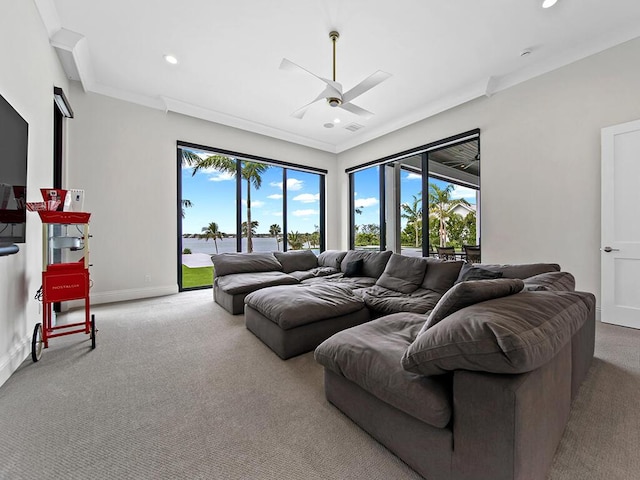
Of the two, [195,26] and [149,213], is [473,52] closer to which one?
[195,26]

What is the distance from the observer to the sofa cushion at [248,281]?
350 centimetres

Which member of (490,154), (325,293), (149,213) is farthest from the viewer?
(149,213)

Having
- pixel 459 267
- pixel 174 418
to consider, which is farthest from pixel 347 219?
pixel 174 418

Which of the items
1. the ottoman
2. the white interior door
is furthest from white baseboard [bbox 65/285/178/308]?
the white interior door

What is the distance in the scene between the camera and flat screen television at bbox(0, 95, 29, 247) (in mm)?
1720

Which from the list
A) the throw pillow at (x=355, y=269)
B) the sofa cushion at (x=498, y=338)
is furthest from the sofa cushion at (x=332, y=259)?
the sofa cushion at (x=498, y=338)

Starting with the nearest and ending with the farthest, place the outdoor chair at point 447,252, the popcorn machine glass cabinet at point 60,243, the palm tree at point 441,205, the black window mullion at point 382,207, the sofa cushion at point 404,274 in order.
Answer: the popcorn machine glass cabinet at point 60,243
the sofa cushion at point 404,274
the outdoor chair at point 447,252
the palm tree at point 441,205
the black window mullion at point 382,207

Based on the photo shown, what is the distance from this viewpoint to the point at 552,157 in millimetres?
3459

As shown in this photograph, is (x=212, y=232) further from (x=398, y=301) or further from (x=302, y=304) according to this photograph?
(x=398, y=301)

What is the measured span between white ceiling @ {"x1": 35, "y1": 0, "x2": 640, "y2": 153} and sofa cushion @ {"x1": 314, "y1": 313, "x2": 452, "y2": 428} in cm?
293

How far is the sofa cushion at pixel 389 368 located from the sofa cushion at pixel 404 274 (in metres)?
1.34

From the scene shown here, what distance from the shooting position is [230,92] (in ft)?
13.8

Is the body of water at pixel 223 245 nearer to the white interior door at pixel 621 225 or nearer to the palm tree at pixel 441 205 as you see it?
the palm tree at pixel 441 205

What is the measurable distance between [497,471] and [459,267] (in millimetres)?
2432
